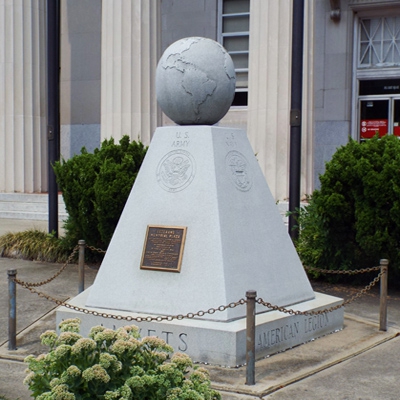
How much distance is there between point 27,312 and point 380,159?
501cm

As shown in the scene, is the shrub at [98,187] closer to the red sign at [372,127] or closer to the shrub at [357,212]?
the shrub at [357,212]

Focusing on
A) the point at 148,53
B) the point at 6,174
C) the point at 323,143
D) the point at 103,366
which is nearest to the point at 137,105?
the point at 148,53

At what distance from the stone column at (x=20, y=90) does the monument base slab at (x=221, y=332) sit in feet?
32.1

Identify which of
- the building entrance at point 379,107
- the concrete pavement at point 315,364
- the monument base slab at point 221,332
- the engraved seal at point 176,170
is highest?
the building entrance at point 379,107

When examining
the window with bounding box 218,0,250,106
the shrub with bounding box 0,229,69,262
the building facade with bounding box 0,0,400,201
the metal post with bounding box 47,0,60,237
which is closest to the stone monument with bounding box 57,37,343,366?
the shrub with bounding box 0,229,69,262

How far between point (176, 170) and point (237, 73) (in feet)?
35.6

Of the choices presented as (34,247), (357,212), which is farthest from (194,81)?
(34,247)

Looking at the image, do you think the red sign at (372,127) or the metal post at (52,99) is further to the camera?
the red sign at (372,127)

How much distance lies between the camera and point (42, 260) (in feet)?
39.2

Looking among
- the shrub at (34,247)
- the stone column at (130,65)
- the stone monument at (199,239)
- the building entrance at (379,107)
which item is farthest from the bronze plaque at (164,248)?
the building entrance at (379,107)

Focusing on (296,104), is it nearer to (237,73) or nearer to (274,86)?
(274,86)

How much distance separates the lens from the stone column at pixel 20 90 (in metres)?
16.0

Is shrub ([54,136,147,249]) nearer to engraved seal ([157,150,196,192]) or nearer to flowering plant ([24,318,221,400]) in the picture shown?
engraved seal ([157,150,196,192])

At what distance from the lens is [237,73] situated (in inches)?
687
